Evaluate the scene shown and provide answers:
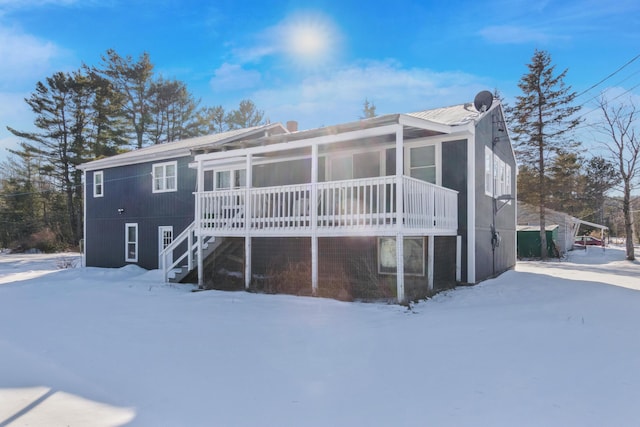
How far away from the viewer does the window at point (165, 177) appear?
51.6 ft

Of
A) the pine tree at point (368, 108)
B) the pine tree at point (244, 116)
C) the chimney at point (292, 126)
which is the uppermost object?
the pine tree at point (368, 108)

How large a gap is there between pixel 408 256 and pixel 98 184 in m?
15.1

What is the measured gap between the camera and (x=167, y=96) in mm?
34906

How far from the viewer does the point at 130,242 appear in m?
17.1

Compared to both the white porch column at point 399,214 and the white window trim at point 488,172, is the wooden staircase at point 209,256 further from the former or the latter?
the white window trim at point 488,172

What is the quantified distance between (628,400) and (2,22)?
605 inches

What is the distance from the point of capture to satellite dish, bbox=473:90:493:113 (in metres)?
11.1

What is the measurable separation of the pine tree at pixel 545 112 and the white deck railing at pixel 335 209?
62.4 ft

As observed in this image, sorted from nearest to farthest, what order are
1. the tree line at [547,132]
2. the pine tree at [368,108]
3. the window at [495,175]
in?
the window at [495,175]
the tree line at [547,132]
the pine tree at [368,108]

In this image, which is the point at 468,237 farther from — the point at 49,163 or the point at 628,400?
the point at 49,163

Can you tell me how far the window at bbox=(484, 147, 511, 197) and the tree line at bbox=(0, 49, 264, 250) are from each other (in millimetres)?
28344

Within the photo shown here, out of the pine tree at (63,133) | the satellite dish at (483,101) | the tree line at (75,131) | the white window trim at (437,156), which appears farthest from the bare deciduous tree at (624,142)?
the pine tree at (63,133)

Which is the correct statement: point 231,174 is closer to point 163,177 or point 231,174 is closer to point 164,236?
point 163,177

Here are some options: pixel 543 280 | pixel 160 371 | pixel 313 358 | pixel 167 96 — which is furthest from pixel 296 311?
pixel 167 96
